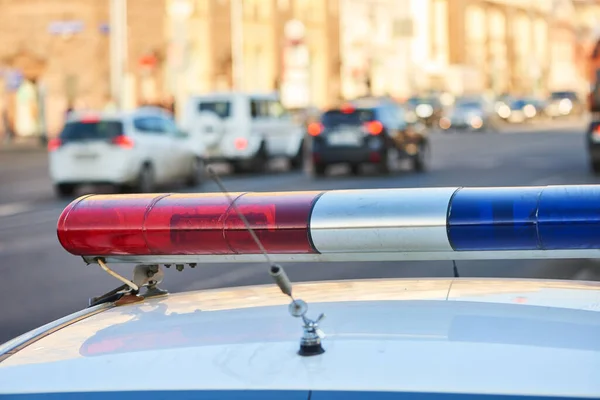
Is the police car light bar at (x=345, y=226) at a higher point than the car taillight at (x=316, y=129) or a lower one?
higher

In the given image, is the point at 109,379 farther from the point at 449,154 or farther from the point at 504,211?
the point at 449,154

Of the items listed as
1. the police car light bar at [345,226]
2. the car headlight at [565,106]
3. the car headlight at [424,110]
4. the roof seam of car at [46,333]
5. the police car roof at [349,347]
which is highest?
the police car light bar at [345,226]

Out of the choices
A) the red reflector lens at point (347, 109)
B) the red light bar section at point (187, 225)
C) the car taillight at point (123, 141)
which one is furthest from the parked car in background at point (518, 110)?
the red light bar section at point (187, 225)

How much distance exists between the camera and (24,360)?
8.62 ft

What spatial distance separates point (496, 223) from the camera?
9.67ft

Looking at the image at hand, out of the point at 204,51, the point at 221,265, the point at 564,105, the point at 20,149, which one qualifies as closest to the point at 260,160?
the point at 221,265

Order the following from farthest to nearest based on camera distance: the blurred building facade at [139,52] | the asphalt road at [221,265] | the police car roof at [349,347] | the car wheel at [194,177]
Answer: the blurred building facade at [139,52]
the car wheel at [194,177]
the asphalt road at [221,265]
the police car roof at [349,347]

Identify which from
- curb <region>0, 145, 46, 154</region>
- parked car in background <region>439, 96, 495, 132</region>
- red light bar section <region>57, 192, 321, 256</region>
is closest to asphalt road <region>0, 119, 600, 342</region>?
curb <region>0, 145, 46, 154</region>

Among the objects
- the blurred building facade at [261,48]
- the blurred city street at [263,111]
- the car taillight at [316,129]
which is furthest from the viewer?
the blurred building facade at [261,48]

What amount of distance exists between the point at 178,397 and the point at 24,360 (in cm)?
→ 48

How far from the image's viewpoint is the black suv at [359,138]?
27.7m

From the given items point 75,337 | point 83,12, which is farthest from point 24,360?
point 83,12

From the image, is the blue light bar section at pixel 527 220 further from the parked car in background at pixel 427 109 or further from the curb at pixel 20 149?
the parked car in background at pixel 427 109

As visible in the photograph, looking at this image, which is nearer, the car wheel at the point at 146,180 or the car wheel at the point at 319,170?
the car wheel at the point at 146,180
